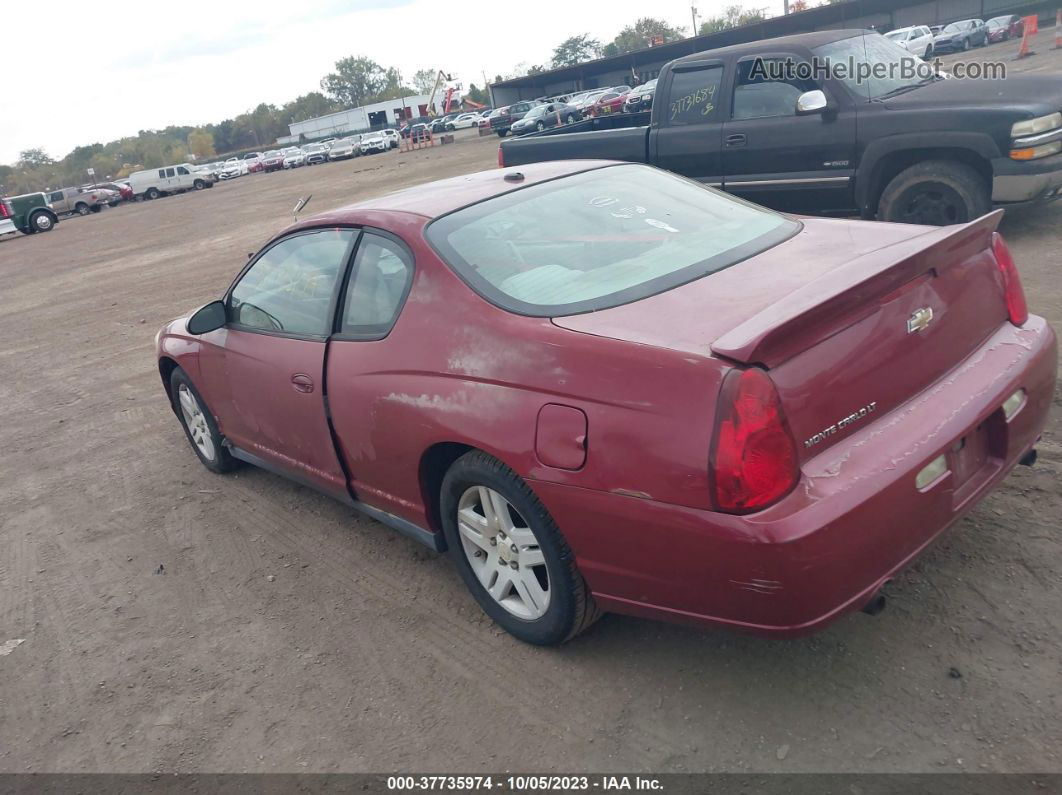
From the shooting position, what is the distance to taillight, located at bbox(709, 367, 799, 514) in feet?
7.49

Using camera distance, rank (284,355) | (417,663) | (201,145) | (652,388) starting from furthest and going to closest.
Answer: (201,145), (284,355), (417,663), (652,388)

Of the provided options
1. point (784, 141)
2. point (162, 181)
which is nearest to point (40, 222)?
point (162, 181)

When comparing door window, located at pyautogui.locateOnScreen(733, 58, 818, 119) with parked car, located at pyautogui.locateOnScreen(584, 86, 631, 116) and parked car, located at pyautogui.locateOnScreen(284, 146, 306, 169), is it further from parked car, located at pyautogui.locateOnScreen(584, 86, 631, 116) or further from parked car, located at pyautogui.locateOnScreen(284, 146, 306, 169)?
parked car, located at pyautogui.locateOnScreen(284, 146, 306, 169)

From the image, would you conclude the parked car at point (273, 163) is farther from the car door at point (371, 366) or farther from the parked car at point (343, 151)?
the car door at point (371, 366)

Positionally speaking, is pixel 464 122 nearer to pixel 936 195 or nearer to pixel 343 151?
pixel 343 151

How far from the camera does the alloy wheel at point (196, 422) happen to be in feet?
17.1

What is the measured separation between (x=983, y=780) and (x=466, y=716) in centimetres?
155

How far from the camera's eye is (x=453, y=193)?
3.80 m

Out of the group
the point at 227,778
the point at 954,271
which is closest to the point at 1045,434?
the point at 954,271

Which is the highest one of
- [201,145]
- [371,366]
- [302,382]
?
[371,366]

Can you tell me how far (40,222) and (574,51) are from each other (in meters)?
80.9

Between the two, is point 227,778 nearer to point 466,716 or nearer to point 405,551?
point 466,716

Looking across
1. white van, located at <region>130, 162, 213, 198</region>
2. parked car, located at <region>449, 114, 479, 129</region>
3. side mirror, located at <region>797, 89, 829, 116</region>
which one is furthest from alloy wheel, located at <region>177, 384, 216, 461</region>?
parked car, located at <region>449, 114, 479, 129</region>

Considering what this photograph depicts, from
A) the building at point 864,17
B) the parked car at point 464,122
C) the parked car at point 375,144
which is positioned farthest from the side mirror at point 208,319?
the parked car at point 464,122
